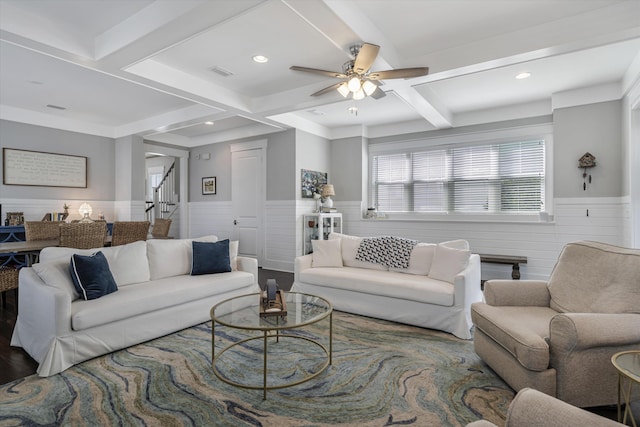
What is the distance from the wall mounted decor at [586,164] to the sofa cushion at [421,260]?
2634mm

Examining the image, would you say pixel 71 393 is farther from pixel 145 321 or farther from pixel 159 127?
pixel 159 127

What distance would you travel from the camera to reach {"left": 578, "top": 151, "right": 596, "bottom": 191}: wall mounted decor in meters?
Result: 4.52

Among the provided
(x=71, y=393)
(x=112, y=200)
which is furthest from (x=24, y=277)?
(x=112, y=200)

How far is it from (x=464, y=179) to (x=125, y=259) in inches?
203

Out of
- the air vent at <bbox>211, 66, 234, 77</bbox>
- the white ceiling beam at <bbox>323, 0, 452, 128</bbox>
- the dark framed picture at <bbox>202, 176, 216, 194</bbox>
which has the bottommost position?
the dark framed picture at <bbox>202, 176, 216, 194</bbox>

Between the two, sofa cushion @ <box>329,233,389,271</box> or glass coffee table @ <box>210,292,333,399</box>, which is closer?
glass coffee table @ <box>210,292,333,399</box>

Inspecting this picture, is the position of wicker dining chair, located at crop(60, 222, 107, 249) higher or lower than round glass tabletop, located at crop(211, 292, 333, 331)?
higher

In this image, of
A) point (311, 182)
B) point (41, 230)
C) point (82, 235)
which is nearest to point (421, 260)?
point (311, 182)

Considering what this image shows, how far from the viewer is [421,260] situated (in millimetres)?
3721

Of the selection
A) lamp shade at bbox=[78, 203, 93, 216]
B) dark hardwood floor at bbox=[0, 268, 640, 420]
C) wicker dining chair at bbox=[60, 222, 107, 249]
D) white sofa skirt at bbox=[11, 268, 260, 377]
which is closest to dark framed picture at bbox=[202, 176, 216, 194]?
lamp shade at bbox=[78, 203, 93, 216]

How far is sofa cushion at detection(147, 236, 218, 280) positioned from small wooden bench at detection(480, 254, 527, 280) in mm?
4107

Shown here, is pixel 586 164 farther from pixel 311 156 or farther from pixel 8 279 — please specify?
pixel 8 279

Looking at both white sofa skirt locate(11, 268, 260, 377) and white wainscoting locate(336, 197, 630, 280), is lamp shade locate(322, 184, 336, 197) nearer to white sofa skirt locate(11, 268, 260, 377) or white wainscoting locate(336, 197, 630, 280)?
white wainscoting locate(336, 197, 630, 280)

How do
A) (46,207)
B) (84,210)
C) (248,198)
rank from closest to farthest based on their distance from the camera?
(46,207) < (84,210) < (248,198)
